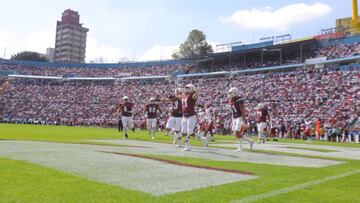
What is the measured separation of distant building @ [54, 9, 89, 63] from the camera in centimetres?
17888

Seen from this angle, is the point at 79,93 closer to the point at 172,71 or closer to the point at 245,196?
the point at 172,71

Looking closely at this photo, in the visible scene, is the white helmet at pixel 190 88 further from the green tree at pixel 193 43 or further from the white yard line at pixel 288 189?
the green tree at pixel 193 43

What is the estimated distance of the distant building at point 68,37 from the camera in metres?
179

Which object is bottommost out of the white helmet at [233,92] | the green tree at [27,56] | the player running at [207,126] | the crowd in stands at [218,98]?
the player running at [207,126]

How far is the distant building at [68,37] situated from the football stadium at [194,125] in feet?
120

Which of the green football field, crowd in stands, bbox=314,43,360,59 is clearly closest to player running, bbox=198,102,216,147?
the green football field

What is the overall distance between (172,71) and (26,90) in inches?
1283

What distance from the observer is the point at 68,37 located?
178 m

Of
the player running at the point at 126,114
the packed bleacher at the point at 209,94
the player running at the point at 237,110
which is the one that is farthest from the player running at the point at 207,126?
the packed bleacher at the point at 209,94

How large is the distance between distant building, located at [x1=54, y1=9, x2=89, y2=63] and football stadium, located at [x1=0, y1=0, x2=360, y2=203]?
120ft

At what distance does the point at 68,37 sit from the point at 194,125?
567ft

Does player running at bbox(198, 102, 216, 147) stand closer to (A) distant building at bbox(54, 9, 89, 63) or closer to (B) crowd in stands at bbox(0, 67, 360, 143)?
(B) crowd in stands at bbox(0, 67, 360, 143)

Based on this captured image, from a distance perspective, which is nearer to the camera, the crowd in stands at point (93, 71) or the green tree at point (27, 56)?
the crowd in stands at point (93, 71)

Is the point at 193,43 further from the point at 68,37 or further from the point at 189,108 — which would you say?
the point at 189,108
